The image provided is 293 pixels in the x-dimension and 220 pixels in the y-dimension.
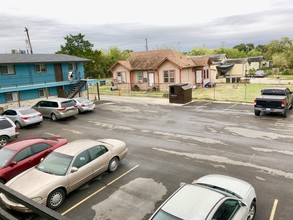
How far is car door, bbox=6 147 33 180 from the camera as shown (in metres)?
9.68

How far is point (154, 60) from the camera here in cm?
3944

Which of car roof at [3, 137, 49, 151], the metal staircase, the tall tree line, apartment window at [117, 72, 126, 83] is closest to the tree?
the tall tree line

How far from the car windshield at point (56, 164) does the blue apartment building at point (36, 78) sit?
17325 millimetres

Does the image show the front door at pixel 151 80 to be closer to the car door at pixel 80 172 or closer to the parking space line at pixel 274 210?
the car door at pixel 80 172

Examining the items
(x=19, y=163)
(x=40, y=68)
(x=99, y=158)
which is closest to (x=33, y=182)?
(x=19, y=163)

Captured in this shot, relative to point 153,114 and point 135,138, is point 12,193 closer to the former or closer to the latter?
point 135,138

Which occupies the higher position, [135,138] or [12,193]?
[12,193]

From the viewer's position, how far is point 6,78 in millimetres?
24906

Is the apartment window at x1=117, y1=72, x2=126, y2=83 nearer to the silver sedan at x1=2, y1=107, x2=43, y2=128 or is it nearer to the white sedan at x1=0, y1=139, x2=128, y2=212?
the silver sedan at x1=2, y1=107, x2=43, y2=128

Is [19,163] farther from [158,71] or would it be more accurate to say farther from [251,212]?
[158,71]

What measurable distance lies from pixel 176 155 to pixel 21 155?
6937mm

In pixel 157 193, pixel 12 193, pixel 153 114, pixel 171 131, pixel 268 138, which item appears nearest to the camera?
pixel 12 193

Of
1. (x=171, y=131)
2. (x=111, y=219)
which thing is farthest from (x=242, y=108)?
(x=111, y=219)

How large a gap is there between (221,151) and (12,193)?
37.6ft
